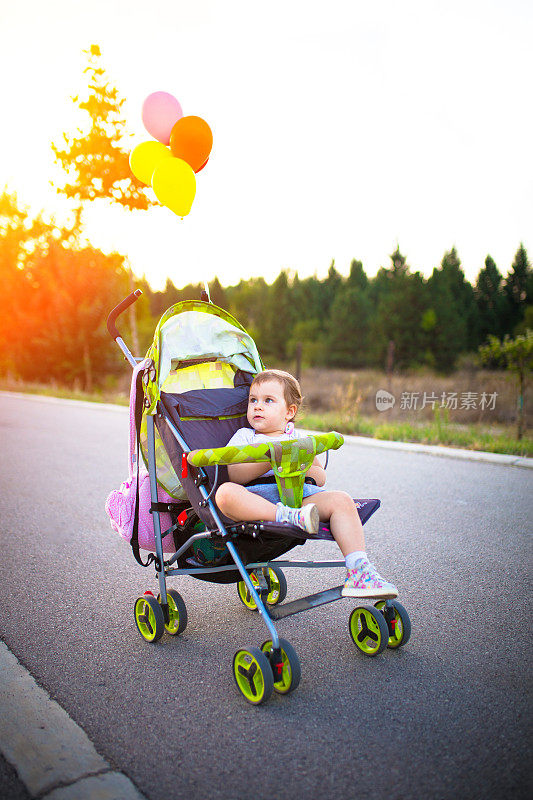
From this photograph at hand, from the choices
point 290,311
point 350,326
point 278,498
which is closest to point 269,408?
point 278,498

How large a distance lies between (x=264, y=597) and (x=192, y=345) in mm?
1433

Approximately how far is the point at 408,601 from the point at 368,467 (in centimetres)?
361

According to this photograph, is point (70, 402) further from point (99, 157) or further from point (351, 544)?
point (351, 544)

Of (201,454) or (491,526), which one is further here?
(491,526)

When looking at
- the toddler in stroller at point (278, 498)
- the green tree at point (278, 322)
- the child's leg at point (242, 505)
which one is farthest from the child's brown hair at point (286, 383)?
the green tree at point (278, 322)

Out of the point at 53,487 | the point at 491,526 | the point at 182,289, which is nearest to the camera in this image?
the point at 491,526

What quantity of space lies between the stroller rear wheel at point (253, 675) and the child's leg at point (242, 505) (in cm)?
54

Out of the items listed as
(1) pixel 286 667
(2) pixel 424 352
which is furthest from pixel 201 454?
(2) pixel 424 352

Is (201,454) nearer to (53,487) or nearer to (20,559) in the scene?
(20,559)

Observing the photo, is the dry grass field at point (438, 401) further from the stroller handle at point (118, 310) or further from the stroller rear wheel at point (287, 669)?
the stroller rear wheel at point (287, 669)

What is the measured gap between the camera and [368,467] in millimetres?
6945

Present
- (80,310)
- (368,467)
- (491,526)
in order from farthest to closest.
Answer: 1. (80,310)
2. (368,467)
3. (491,526)

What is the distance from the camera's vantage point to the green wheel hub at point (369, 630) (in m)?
2.75

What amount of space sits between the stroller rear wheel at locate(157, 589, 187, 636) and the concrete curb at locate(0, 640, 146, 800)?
684mm
